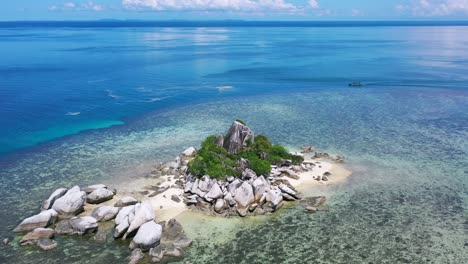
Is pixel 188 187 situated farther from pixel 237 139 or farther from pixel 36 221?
pixel 36 221

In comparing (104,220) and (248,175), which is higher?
(248,175)

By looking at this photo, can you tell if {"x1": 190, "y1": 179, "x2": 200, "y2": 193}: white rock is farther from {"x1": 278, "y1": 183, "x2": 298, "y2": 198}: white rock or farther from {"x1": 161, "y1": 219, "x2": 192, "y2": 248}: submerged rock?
{"x1": 278, "y1": 183, "x2": 298, "y2": 198}: white rock

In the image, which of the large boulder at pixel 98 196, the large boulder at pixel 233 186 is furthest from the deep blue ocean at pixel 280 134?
the large boulder at pixel 98 196

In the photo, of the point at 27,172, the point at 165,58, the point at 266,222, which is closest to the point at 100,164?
the point at 27,172

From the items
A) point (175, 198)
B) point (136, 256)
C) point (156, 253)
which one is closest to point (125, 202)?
point (175, 198)

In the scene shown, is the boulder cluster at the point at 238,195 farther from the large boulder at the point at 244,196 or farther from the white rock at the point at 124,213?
the white rock at the point at 124,213

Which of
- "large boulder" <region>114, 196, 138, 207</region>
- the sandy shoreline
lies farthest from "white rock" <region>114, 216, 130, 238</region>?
"large boulder" <region>114, 196, 138, 207</region>

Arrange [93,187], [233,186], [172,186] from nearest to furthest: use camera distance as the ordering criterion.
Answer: [233,186] → [93,187] → [172,186]
